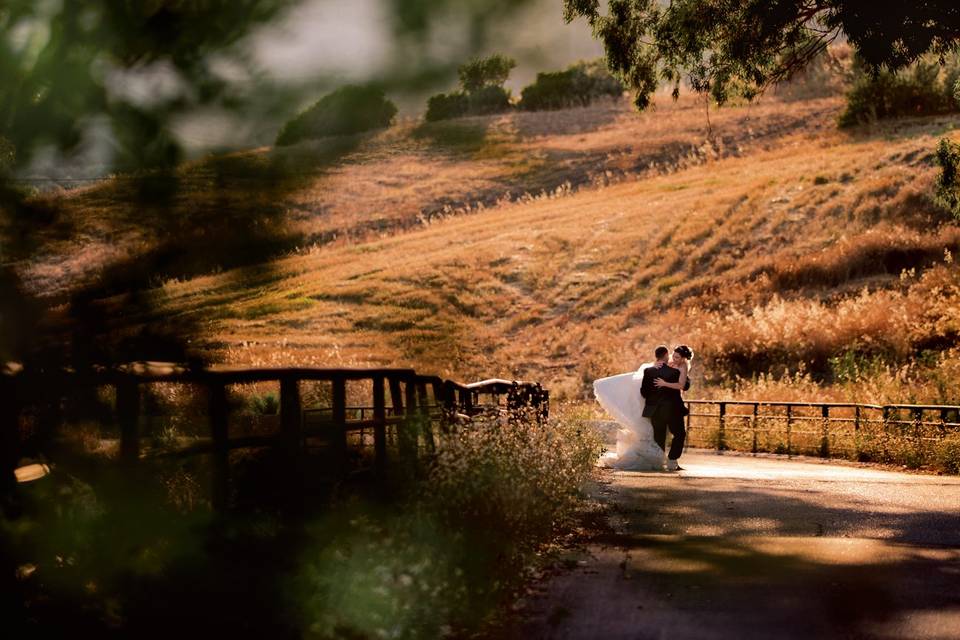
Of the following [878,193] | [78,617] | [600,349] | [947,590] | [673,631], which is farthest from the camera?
[878,193]

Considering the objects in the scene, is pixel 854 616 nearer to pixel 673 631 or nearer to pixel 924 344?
pixel 673 631

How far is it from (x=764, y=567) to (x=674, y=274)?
36.3 metres

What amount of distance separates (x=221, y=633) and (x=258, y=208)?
2952 mm

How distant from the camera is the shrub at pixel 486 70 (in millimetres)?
2490

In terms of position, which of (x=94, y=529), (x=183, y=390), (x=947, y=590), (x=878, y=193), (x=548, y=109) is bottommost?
(x=947, y=590)

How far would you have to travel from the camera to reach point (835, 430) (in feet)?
78.1

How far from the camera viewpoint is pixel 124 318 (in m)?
2.66

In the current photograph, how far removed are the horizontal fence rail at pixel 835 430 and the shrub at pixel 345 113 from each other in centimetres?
1892

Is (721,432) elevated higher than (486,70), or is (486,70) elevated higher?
(486,70)

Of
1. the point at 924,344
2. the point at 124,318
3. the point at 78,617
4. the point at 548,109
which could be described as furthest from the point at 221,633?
the point at 548,109

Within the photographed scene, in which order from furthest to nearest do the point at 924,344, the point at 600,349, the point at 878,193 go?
the point at 878,193
the point at 600,349
the point at 924,344

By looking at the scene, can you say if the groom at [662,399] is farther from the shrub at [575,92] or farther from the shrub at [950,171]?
the shrub at [575,92]

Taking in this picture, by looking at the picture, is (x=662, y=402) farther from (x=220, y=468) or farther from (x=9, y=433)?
(x=9, y=433)

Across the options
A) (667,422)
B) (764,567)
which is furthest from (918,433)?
(764,567)
